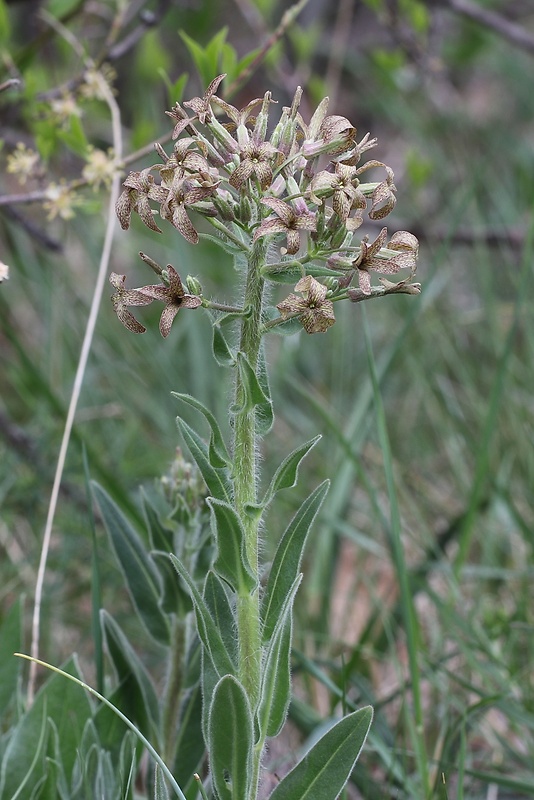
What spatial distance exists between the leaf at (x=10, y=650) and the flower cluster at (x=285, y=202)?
71 centimetres

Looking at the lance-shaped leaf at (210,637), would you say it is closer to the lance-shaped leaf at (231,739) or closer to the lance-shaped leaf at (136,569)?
the lance-shaped leaf at (231,739)

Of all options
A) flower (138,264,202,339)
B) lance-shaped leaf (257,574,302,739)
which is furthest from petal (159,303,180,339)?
lance-shaped leaf (257,574,302,739)

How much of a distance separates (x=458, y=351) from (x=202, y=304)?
2.47 m

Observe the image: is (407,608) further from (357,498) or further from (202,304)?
(357,498)

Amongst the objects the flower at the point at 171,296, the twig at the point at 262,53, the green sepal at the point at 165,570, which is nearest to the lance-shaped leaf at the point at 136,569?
the green sepal at the point at 165,570

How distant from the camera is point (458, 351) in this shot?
351cm

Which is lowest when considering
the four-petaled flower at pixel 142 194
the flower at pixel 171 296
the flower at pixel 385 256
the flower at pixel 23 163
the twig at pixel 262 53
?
the flower at pixel 171 296

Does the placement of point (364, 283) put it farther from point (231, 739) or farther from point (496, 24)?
point (496, 24)

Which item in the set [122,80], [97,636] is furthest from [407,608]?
[122,80]

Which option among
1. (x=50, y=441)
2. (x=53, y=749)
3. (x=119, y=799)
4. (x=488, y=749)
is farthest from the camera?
(x=50, y=441)

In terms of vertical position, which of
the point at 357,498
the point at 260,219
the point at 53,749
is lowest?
the point at 53,749

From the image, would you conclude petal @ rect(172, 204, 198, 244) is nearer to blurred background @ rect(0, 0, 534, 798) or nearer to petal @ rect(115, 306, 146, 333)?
petal @ rect(115, 306, 146, 333)

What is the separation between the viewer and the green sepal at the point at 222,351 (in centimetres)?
123

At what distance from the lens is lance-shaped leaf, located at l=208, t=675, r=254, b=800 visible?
1161 mm
